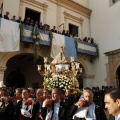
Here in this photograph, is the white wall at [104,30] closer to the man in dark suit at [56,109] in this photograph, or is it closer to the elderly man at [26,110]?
the elderly man at [26,110]

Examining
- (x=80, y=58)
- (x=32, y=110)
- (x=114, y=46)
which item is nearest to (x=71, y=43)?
(x=80, y=58)

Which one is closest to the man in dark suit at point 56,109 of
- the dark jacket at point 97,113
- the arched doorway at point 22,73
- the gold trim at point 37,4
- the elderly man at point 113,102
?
the dark jacket at point 97,113

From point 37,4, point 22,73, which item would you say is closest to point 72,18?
point 37,4

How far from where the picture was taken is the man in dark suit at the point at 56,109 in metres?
3.31

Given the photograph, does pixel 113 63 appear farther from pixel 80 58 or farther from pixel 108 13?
pixel 108 13

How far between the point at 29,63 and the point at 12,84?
2200mm

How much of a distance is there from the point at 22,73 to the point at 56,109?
1185 cm

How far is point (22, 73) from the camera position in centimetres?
1484

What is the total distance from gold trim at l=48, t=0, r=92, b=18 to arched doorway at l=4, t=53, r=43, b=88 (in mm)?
5095

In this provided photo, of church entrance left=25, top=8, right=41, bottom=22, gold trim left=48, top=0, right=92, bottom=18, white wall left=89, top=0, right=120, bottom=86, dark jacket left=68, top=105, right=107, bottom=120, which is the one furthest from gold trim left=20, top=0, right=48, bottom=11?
dark jacket left=68, top=105, right=107, bottom=120

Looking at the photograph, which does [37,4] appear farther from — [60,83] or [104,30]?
[60,83]

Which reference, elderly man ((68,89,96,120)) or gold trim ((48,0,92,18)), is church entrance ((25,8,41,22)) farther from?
elderly man ((68,89,96,120))

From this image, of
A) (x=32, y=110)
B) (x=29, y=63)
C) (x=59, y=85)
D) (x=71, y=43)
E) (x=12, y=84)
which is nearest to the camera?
(x=32, y=110)

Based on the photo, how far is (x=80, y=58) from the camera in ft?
47.8
